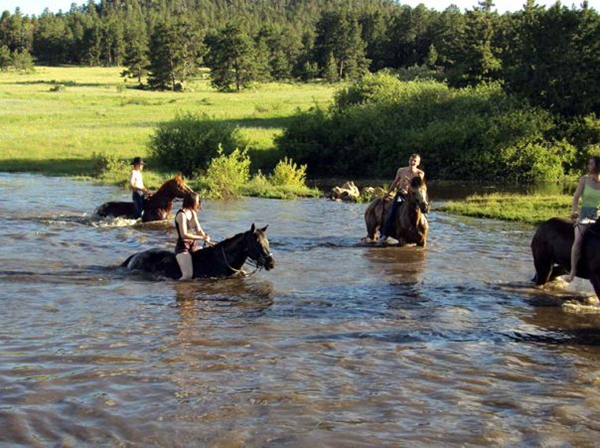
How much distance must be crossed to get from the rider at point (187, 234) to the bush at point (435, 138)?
1009 inches

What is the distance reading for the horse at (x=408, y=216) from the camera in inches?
641

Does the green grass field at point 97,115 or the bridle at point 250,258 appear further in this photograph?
the green grass field at point 97,115

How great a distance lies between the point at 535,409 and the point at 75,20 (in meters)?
161

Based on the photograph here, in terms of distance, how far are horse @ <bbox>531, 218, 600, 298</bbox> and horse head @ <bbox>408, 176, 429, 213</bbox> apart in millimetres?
3409

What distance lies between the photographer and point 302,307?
462 inches

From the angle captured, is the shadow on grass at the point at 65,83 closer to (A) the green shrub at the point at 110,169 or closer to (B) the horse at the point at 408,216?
(A) the green shrub at the point at 110,169

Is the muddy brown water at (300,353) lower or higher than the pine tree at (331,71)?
lower

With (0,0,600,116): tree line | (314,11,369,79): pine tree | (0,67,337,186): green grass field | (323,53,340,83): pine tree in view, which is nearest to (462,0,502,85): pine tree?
(0,0,600,116): tree line

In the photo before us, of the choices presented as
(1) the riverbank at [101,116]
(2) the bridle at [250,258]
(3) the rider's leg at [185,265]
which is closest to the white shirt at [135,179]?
(3) the rider's leg at [185,265]

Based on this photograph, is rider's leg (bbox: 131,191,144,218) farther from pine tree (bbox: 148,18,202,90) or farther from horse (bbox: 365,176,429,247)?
pine tree (bbox: 148,18,202,90)

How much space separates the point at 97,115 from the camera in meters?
57.8

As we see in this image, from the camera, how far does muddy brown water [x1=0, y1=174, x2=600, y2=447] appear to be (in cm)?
716

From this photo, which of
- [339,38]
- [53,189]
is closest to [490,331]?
[53,189]

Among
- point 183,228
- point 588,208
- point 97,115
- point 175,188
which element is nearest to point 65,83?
point 97,115
